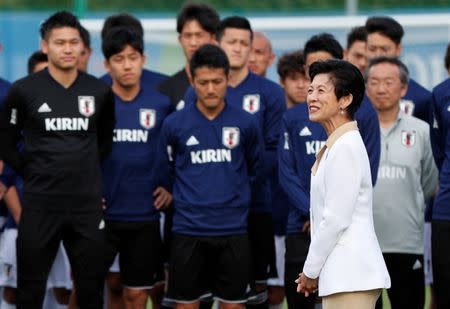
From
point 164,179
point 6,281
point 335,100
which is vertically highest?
point 335,100

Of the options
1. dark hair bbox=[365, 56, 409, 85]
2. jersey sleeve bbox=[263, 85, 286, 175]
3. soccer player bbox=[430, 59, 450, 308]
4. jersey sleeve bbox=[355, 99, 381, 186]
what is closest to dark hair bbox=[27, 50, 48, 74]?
jersey sleeve bbox=[263, 85, 286, 175]

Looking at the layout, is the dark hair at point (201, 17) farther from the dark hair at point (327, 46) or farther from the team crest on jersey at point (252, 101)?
the dark hair at point (327, 46)

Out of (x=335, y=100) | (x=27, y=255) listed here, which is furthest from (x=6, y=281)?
(x=335, y=100)

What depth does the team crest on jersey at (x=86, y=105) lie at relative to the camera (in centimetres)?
873

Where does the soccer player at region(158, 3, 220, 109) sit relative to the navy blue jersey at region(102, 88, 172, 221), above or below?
above

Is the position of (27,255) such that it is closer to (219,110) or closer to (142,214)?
(142,214)

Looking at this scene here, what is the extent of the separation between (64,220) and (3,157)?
0.64 m

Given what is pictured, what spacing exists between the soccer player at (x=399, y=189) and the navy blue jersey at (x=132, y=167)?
152cm

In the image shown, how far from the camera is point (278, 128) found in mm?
9453

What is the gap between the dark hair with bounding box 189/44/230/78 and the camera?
869cm

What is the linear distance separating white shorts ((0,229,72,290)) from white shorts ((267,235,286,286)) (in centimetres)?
149

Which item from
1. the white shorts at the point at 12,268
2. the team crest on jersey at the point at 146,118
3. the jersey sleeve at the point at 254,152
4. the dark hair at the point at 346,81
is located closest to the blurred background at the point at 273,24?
the white shorts at the point at 12,268

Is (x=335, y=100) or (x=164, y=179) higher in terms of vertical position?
(x=335, y=100)

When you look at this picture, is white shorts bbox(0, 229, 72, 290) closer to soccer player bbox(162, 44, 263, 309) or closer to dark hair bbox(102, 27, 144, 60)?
soccer player bbox(162, 44, 263, 309)
